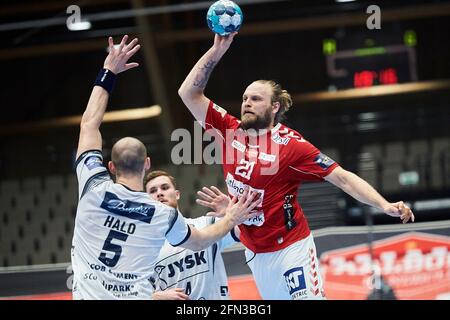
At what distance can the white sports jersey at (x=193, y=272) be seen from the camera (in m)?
6.65

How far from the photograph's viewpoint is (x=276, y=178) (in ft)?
21.4

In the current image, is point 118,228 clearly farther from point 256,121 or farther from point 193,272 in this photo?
point 256,121

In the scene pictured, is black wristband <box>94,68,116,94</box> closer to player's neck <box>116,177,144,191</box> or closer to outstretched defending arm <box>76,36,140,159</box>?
outstretched defending arm <box>76,36,140,159</box>

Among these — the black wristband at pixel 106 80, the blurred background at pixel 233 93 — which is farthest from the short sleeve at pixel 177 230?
the blurred background at pixel 233 93

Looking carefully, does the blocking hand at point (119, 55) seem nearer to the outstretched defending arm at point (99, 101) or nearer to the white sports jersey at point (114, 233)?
the outstretched defending arm at point (99, 101)

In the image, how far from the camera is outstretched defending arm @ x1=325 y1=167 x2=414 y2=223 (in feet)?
19.6

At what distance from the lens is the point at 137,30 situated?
16234mm

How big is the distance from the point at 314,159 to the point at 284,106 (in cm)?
61

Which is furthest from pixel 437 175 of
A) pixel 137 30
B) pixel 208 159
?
pixel 137 30

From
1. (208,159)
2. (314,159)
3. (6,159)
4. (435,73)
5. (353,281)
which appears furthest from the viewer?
(435,73)

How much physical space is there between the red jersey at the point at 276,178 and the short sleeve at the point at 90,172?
152 centimetres

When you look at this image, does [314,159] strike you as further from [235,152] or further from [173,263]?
[173,263]

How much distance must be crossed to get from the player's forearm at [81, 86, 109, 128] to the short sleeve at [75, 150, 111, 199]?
217mm
